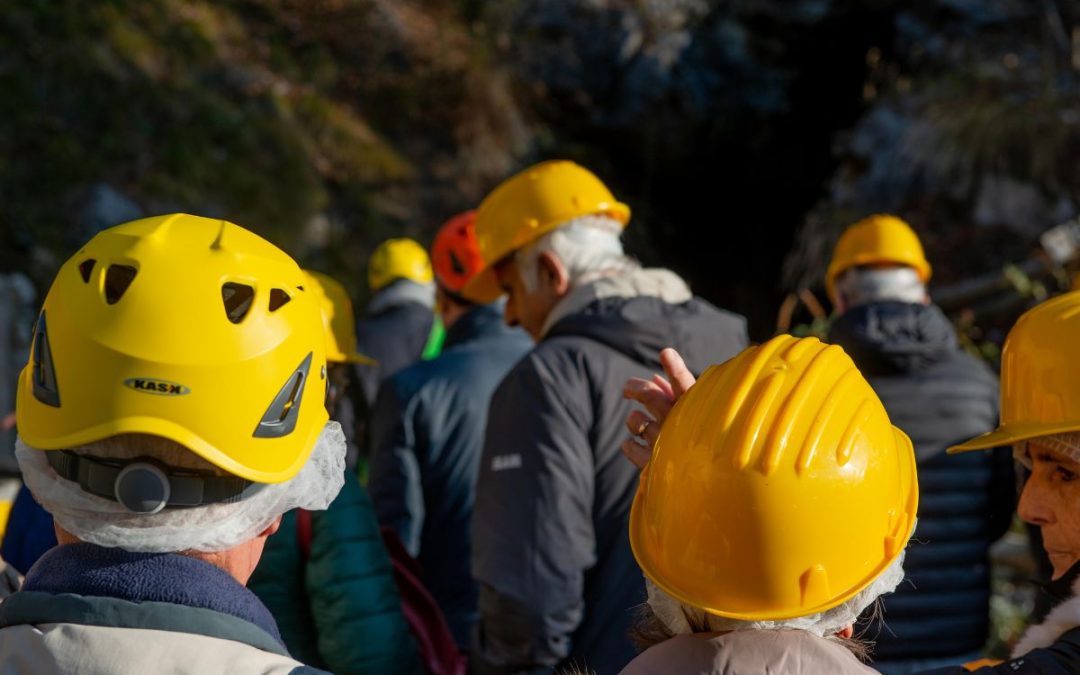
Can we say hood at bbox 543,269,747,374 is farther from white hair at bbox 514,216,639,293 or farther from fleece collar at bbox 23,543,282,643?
fleece collar at bbox 23,543,282,643

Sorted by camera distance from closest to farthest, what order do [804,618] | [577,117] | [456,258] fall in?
[804,618]
[456,258]
[577,117]

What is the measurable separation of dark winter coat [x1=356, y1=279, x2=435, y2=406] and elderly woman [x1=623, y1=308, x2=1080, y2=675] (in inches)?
157

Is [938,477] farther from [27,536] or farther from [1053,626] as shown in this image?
[27,536]

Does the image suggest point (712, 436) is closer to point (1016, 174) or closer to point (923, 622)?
point (923, 622)

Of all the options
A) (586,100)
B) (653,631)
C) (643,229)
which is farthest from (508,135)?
(653,631)

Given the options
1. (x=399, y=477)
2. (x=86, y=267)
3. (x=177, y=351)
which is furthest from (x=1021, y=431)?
(x=399, y=477)

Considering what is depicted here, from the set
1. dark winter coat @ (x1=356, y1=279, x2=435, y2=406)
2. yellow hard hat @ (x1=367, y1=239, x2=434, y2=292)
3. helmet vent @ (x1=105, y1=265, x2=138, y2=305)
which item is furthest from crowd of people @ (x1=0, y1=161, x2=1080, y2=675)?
yellow hard hat @ (x1=367, y1=239, x2=434, y2=292)

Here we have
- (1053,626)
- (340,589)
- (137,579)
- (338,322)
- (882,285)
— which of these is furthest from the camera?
(882,285)

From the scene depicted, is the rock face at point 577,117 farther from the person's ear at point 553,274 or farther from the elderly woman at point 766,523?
the elderly woman at point 766,523

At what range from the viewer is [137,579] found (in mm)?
1635

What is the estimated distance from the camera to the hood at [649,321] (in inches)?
123

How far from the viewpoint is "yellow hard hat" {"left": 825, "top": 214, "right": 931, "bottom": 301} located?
15.3 ft

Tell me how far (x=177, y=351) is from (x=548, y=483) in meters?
1.39

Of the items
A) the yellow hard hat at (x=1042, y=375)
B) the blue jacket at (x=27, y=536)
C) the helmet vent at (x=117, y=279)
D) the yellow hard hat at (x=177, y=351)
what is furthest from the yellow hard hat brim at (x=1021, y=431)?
the blue jacket at (x=27, y=536)
